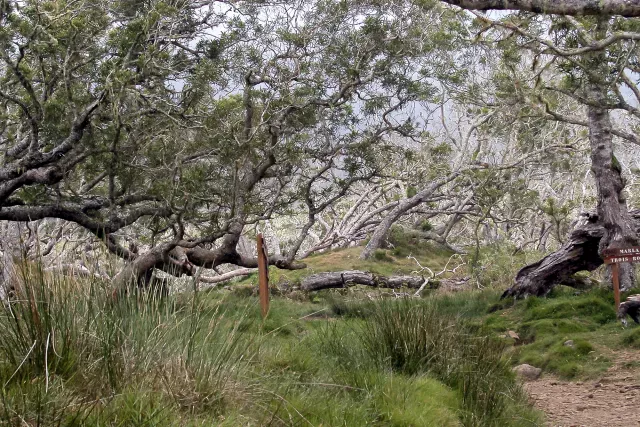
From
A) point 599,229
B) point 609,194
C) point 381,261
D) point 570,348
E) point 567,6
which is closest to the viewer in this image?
point 567,6

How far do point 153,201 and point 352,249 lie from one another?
10173 millimetres

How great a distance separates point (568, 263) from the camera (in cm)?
1252

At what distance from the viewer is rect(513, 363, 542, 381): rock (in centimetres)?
948

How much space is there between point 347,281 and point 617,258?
6175 millimetres

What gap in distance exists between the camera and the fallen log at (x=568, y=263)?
12109 mm

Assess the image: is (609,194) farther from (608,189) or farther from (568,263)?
(568,263)

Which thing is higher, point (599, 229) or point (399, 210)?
point (399, 210)

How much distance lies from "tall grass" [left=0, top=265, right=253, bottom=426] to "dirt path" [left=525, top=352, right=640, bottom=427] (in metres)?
4.78

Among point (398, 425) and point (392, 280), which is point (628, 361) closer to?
point (398, 425)

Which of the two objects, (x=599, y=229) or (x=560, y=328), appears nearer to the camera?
(x=560, y=328)

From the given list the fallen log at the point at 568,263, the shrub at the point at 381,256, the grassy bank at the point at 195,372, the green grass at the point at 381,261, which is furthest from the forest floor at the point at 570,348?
the shrub at the point at 381,256

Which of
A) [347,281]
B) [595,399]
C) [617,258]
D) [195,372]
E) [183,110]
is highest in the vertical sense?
[183,110]

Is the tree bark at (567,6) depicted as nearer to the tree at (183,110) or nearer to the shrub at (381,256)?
the tree at (183,110)

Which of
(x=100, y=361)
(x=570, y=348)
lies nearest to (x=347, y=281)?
(x=570, y=348)
